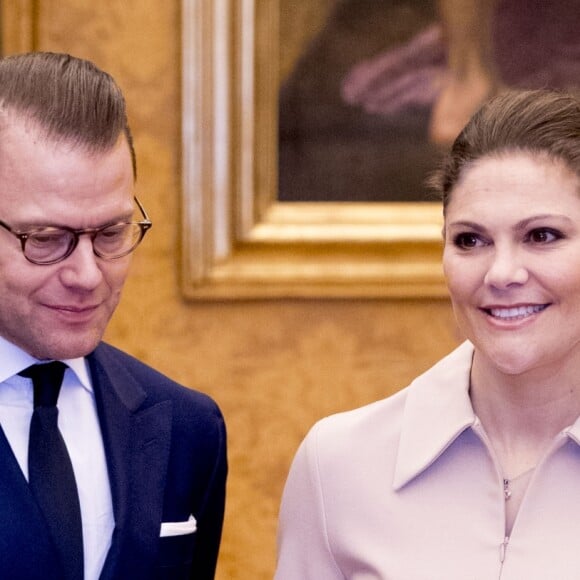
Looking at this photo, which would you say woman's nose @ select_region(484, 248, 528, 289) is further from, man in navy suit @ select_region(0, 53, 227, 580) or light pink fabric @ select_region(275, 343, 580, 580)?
man in navy suit @ select_region(0, 53, 227, 580)

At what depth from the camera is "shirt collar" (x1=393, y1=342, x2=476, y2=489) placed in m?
2.08

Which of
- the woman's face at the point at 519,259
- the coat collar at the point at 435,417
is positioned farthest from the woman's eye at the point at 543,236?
the coat collar at the point at 435,417

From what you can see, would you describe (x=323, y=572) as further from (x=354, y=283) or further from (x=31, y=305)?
(x=354, y=283)

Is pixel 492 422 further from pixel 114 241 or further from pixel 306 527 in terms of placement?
pixel 114 241

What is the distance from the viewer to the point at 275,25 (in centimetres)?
375

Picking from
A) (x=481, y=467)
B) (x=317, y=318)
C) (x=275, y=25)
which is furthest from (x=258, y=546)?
(x=481, y=467)

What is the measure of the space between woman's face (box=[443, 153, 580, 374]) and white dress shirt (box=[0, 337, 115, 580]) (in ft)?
2.22

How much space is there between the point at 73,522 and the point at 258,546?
2041 millimetres

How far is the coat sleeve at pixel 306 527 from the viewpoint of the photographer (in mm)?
2152

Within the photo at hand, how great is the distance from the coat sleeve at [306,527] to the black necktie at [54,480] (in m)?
0.45

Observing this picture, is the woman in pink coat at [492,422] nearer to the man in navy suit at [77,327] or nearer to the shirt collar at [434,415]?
the shirt collar at [434,415]

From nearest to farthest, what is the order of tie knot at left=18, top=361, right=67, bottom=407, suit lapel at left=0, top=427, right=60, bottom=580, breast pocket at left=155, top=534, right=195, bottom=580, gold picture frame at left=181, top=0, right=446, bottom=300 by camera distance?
suit lapel at left=0, top=427, right=60, bottom=580
tie knot at left=18, top=361, right=67, bottom=407
breast pocket at left=155, top=534, right=195, bottom=580
gold picture frame at left=181, top=0, right=446, bottom=300

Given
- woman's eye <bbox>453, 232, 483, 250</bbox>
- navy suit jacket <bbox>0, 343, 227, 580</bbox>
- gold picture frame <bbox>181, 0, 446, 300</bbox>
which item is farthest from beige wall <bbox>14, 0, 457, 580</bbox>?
woman's eye <bbox>453, 232, 483, 250</bbox>

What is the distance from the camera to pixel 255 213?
378 cm
